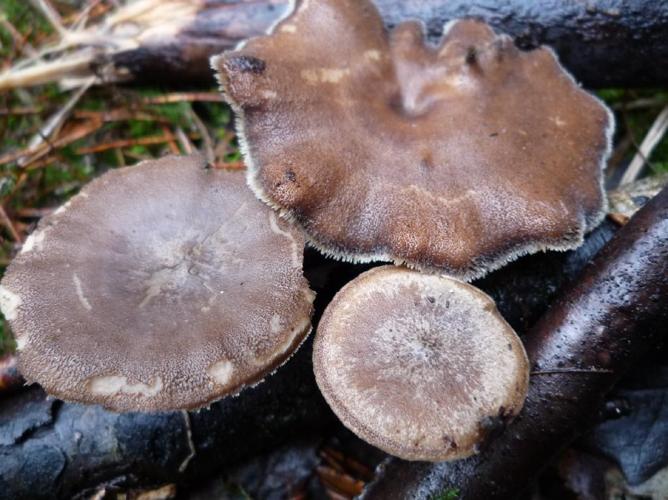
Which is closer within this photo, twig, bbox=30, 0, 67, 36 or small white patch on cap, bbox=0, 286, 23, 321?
small white patch on cap, bbox=0, 286, 23, 321

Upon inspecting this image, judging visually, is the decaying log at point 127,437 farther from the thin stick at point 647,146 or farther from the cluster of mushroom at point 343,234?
the thin stick at point 647,146

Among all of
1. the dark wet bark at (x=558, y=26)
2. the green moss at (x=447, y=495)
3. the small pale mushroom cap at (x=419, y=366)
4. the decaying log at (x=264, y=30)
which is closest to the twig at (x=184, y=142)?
the decaying log at (x=264, y=30)

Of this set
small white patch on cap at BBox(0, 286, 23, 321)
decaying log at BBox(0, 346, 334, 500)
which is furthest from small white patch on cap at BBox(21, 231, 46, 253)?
decaying log at BBox(0, 346, 334, 500)

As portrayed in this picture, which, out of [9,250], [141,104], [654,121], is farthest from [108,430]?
[654,121]

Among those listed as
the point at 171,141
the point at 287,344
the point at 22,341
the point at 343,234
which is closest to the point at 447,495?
the point at 287,344

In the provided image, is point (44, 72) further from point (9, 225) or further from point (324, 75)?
point (324, 75)

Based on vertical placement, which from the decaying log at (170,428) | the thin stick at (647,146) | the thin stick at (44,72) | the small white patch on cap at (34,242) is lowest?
the thin stick at (647,146)

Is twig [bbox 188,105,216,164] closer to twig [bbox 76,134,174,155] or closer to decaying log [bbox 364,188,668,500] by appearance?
twig [bbox 76,134,174,155]
